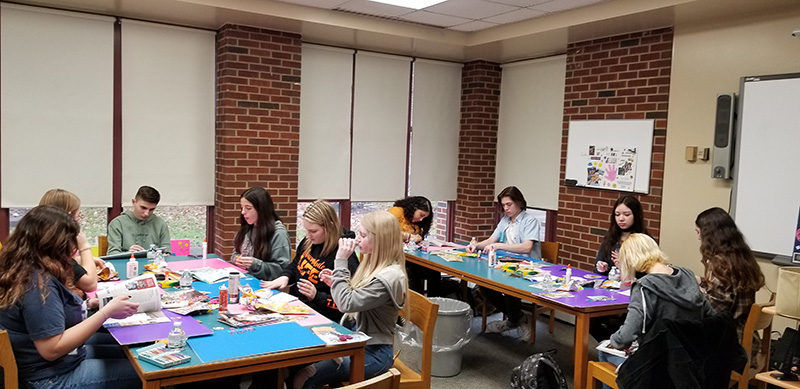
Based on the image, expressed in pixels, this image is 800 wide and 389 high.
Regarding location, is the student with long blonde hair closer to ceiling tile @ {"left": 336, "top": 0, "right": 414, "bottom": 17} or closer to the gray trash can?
the gray trash can

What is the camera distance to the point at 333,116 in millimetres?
5992

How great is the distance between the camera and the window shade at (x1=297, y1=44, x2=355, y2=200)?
229 inches

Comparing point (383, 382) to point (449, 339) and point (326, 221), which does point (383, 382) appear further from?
point (449, 339)

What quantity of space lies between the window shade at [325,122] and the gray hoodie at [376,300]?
3080mm

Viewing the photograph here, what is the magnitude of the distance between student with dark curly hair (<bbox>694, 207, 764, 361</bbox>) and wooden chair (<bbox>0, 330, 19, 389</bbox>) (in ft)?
11.0

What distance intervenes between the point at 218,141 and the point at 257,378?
288 centimetres

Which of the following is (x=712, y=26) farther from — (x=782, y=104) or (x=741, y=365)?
(x=741, y=365)

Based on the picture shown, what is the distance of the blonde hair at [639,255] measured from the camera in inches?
119

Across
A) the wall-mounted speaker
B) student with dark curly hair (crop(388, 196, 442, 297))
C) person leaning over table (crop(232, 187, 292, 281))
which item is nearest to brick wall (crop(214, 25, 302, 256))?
student with dark curly hair (crop(388, 196, 442, 297))

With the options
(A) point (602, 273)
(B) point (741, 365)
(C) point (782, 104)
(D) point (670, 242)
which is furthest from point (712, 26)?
(B) point (741, 365)

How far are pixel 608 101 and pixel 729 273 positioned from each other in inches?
89.2

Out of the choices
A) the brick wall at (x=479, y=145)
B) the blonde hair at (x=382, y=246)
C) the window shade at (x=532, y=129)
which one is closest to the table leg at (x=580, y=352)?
the blonde hair at (x=382, y=246)

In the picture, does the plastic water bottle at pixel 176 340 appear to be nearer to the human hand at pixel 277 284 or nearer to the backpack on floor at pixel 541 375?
the human hand at pixel 277 284

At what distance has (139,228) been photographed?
15.0 feet
